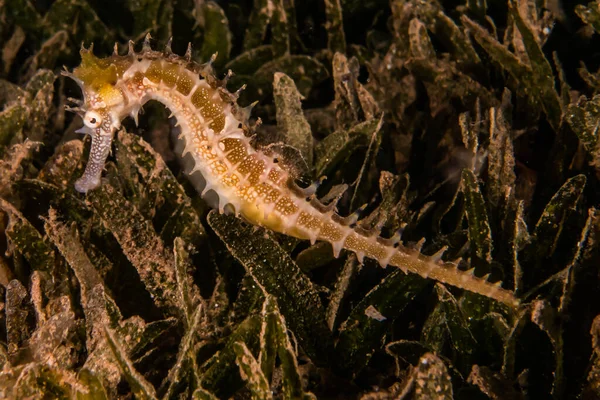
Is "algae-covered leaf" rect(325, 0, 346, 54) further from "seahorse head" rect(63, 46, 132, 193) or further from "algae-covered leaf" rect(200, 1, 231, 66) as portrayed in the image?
"seahorse head" rect(63, 46, 132, 193)

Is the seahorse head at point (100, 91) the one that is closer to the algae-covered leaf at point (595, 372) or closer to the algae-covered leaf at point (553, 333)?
the algae-covered leaf at point (553, 333)

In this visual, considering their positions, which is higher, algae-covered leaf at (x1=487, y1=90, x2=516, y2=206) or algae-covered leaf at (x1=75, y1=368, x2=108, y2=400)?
algae-covered leaf at (x1=487, y1=90, x2=516, y2=206)

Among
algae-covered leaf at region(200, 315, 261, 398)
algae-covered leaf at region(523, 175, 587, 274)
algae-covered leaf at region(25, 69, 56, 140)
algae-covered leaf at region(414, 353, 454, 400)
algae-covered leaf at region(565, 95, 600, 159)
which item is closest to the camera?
algae-covered leaf at region(414, 353, 454, 400)

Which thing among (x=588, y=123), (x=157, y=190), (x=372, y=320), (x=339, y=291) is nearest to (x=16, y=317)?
(x=157, y=190)

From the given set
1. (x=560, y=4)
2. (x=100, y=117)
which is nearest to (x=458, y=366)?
(x=100, y=117)

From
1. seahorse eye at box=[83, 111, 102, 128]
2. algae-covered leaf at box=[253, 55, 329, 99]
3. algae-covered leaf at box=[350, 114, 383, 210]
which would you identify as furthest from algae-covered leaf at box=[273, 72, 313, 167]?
seahorse eye at box=[83, 111, 102, 128]

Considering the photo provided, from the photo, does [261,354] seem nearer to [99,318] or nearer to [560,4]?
[99,318]

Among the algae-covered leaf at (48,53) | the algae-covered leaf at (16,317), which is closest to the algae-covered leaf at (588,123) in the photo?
the algae-covered leaf at (16,317)

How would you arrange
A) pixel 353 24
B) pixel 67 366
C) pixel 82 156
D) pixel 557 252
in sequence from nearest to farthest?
1. pixel 67 366
2. pixel 557 252
3. pixel 82 156
4. pixel 353 24
